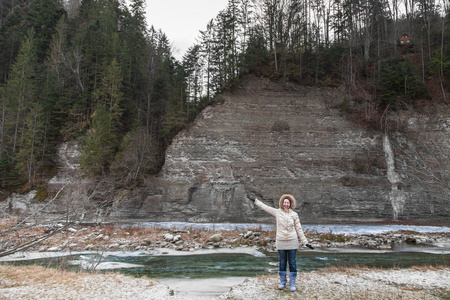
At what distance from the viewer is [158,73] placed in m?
37.4

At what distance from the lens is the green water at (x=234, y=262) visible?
10.1 m

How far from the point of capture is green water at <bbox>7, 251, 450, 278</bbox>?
397 inches

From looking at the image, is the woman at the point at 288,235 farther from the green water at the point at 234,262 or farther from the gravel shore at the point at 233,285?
the green water at the point at 234,262

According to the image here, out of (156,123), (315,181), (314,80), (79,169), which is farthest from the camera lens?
(156,123)

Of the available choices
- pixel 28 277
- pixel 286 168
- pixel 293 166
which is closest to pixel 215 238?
pixel 28 277

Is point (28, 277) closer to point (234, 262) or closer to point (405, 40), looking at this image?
point (234, 262)

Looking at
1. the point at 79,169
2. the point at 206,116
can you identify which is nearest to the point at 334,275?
the point at 206,116

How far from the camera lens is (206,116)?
27.5 metres

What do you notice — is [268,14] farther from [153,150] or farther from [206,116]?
[153,150]

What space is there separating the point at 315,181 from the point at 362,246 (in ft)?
31.2

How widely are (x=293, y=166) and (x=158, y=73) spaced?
23.2 m

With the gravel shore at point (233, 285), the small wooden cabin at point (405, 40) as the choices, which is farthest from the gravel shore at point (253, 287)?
the small wooden cabin at point (405, 40)

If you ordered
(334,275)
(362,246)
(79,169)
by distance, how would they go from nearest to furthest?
(334,275) < (362,246) < (79,169)

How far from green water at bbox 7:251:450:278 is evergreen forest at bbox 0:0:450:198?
13936 mm
